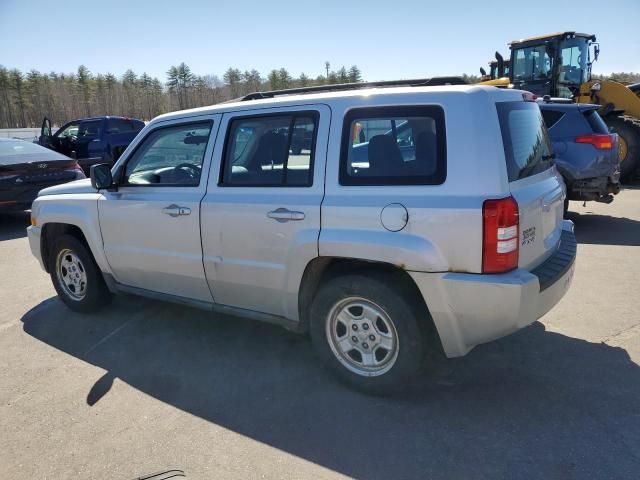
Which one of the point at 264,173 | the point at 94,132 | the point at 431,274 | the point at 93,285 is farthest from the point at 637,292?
the point at 94,132

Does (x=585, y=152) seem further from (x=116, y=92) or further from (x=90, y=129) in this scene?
(x=116, y=92)

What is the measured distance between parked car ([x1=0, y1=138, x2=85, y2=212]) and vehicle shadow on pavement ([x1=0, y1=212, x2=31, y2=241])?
1.50ft

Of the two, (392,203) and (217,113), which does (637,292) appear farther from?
(217,113)

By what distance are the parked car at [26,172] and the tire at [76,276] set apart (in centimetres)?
441

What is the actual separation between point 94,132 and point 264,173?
1303 cm

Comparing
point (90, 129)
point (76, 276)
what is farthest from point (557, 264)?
point (90, 129)

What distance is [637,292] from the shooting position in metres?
4.71

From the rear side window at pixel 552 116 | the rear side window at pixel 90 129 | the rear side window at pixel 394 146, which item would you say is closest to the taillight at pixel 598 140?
the rear side window at pixel 552 116

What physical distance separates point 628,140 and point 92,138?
14.2 meters

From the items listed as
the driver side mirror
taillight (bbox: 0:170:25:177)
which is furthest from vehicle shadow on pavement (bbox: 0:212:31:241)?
the driver side mirror

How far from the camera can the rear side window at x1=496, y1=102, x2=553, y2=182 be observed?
2.78m

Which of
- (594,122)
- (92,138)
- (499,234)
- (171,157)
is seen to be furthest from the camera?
(92,138)

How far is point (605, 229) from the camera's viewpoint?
7355mm

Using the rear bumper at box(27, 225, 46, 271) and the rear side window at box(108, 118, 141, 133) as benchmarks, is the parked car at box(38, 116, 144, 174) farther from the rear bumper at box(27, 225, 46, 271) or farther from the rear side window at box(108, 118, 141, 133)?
the rear bumper at box(27, 225, 46, 271)
